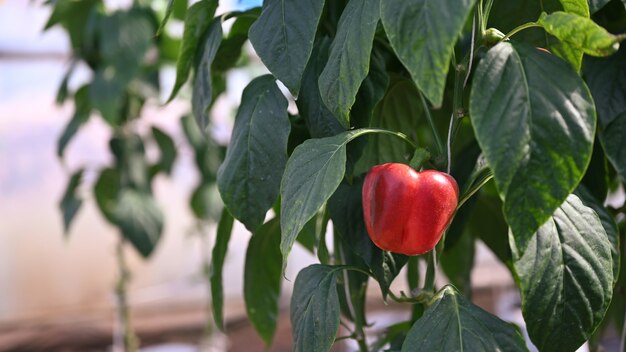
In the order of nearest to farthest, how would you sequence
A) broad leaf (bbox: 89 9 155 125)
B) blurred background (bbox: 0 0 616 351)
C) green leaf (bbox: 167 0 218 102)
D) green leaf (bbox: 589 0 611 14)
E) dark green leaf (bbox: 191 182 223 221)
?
1. green leaf (bbox: 589 0 611 14)
2. green leaf (bbox: 167 0 218 102)
3. broad leaf (bbox: 89 9 155 125)
4. dark green leaf (bbox: 191 182 223 221)
5. blurred background (bbox: 0 0 616 351)

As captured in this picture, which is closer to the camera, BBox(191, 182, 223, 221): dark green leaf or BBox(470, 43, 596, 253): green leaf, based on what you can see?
BBox(470, 43, 596, 253): green leaf

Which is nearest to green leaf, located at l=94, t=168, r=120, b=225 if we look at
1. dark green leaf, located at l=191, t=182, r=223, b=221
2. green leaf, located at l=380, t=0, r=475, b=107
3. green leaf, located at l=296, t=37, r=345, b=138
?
dark green leaf, located at l=191, t=182, r=223, b=221

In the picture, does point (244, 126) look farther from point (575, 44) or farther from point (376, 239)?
point (575, 44)

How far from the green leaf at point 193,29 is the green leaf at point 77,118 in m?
1.13

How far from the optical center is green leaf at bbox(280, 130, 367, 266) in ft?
2.19

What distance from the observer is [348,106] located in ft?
2.29

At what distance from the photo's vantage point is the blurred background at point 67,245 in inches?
139

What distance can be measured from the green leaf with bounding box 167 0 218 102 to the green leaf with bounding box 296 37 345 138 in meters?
0.14

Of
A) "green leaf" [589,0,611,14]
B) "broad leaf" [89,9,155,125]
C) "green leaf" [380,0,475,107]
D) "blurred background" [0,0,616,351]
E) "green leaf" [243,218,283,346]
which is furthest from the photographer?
"blurred background" [0,0,616,351]

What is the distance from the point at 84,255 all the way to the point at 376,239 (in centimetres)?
330

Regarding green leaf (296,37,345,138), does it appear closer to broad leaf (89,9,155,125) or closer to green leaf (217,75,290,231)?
green leaf (217,75,290,231)

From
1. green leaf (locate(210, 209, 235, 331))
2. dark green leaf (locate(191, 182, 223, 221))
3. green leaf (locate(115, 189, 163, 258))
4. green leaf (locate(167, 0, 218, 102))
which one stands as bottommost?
dark green leaf (locate(191, 182, 223, 221))

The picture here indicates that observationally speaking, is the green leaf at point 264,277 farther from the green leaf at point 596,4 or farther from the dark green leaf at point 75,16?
the dark green leaf at point 75,16

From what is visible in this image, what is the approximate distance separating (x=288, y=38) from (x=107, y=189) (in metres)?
1.56
